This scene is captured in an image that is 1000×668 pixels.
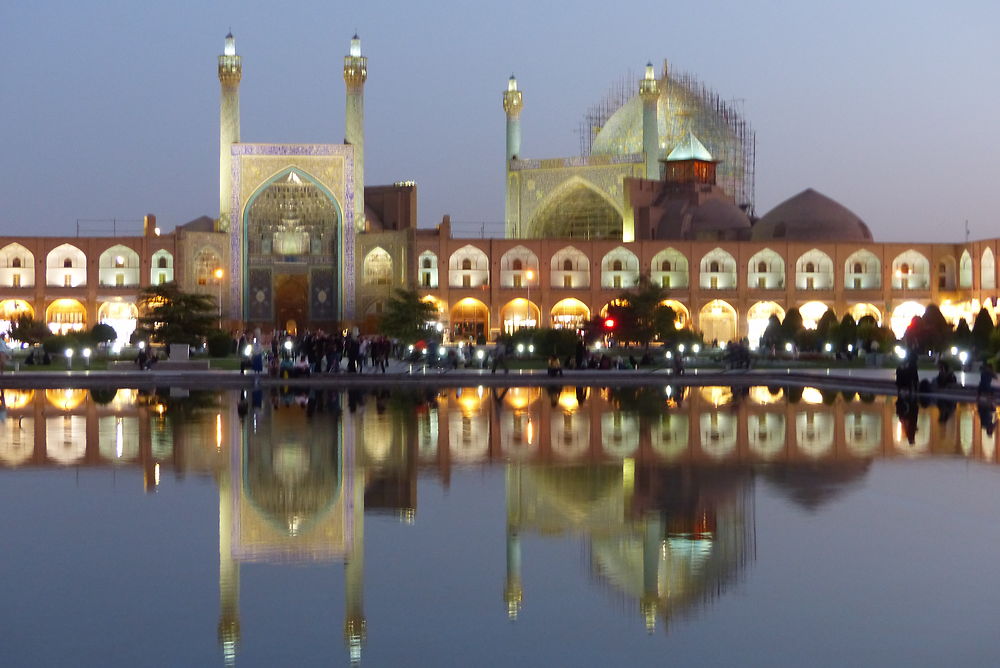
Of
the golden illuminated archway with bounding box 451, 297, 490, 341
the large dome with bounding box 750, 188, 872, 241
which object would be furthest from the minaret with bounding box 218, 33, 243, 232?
the large dome with bounding box 750, 188, 872, 241

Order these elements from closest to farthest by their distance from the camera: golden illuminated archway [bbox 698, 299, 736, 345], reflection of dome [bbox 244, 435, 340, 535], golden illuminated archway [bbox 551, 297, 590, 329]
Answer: reflection of dome [bbox 244, 435, 340, 535], golden illuminated archway [bbox 551, 297, 590, 329], golden illuminated archway [bbox 698, 299, 736, 345]

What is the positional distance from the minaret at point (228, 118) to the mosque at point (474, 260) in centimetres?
4

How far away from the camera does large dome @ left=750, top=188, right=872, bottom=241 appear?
45719mm

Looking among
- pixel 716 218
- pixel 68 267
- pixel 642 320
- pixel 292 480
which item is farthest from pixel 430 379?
pixel 716 218

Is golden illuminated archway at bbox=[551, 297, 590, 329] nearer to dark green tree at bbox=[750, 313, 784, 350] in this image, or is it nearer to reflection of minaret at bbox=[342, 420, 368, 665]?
dark green tree at bbox=[750, 313, 784, 350]

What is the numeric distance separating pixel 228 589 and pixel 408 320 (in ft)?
102

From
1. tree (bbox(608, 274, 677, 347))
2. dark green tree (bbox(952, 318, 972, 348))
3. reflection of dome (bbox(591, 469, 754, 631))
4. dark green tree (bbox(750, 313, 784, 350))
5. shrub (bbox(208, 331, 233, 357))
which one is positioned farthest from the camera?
dark green tree (bbox(750, 313, 784, 350))

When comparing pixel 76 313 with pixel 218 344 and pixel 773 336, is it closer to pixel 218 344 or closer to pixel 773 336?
pixel 218 344

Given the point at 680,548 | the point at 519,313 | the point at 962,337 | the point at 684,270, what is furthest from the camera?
the point at 684,270

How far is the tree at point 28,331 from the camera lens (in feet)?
121

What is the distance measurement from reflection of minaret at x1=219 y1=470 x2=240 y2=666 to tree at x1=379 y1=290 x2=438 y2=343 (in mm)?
27973

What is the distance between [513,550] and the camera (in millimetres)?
6543

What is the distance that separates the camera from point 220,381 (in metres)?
21.2

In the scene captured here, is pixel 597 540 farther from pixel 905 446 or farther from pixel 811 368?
pixel 811 368
